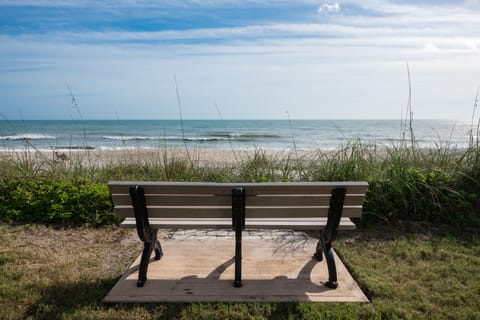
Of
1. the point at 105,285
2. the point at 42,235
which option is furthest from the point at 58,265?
the point at 42,235

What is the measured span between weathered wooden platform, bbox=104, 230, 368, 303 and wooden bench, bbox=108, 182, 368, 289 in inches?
5.0

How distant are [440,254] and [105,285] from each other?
3.17 meters

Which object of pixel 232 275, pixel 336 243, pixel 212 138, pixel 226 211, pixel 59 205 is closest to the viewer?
pixel 226 211

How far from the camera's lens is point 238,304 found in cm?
238

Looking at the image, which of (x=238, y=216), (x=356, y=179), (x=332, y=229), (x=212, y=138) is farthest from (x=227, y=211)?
(x=212, y=138)

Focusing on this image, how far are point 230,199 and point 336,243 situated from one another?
173cm

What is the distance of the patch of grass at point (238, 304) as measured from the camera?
2.31 meters

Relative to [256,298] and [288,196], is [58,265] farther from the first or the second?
[288,196]

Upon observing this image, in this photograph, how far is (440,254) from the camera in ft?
10.8

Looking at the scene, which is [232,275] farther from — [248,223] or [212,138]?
[212,138]

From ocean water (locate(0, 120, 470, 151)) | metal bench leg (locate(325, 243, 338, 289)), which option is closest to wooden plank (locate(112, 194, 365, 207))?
metal bench leg (locate(325, 243, 338, 289))

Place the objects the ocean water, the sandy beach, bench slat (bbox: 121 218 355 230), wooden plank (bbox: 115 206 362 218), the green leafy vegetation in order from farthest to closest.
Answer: the ocean water
the sandy beach
the green leafy vegetation
bench slat (bbox: 121 218 355 230)
wooden plank (bbox: 115 206 362 218)

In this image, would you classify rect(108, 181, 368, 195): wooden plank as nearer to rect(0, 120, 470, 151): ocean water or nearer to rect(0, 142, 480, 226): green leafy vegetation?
rect(0, 142, 480, 226): green leafy vegetation

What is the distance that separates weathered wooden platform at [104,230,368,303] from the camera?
97.9 inches
